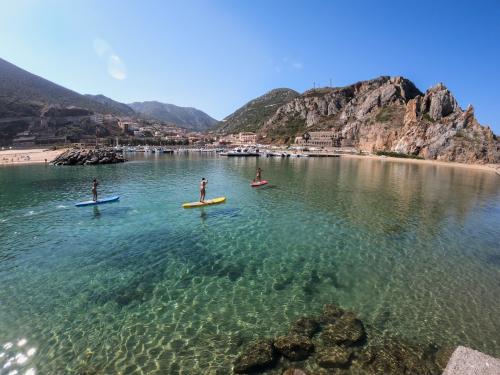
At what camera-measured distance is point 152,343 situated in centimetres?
952

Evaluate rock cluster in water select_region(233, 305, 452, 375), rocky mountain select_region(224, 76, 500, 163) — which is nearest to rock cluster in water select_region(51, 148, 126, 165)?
rock cluster in water select_region(233, 305, 452, 375)

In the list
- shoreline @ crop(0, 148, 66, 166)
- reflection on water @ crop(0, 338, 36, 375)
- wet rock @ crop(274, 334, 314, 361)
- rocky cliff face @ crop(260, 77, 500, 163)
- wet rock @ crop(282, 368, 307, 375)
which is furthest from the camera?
rocky cliff face @ crop(260, 77, 500, 163)

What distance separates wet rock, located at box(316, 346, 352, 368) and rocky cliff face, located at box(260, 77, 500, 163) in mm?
110501

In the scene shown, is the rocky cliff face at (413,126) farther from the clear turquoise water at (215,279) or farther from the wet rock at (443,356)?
the wet rock at (443,356)

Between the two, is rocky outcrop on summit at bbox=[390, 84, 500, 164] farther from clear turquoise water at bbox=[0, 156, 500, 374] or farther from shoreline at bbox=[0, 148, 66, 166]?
shoreline at bbox=[0, 148, 66, 166]

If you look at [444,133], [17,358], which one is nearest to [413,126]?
[444,133]

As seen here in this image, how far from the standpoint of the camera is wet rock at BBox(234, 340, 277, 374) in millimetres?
8469

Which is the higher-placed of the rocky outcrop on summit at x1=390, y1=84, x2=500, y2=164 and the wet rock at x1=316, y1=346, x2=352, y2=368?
the rocky outcrop on summit at x1=390, y1=84, x2=500, y2=164

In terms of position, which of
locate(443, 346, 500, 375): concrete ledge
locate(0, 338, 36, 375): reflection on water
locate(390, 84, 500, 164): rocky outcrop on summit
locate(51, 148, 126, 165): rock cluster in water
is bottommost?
locate(0, 338, 36, 375): reflection on water

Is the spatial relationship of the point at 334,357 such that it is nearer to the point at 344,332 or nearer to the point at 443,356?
the point at 344,332

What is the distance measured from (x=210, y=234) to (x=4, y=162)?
83.8m

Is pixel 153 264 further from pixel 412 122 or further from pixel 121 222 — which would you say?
pixel 412 122

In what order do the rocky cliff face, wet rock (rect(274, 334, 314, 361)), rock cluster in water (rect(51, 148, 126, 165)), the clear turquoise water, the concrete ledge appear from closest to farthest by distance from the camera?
the concrete ledge, wet rock (rect(274, 334, 314, 361)), the clear turquoise water, rock cluster in water (rect(51, 148, 126, 165)), the rocky cliff face

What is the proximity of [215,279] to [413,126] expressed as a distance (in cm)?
12794
